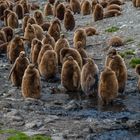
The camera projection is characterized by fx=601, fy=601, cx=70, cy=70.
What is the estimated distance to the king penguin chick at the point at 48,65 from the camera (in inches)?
562

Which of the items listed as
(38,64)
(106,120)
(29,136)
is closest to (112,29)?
(38,64)

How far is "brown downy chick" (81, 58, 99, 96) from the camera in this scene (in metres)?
12.8

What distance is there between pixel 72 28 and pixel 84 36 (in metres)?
3.42

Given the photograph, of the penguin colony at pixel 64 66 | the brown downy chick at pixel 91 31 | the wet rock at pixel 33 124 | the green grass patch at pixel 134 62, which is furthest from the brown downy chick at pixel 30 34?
the wet rock at pixel 33 124

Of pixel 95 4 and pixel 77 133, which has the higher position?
pixel 95 4

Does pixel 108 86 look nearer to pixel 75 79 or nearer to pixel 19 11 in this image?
pixel 75 79

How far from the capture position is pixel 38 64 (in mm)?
14891

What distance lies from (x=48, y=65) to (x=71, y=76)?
1220mm

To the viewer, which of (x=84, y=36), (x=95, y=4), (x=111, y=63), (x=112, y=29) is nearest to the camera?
(x=111, y=63)

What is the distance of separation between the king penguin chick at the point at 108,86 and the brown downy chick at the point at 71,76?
990mm

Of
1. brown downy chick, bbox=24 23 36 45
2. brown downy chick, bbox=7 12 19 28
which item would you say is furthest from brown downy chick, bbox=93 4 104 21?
brown downy chick, bbox=24 23 36 45

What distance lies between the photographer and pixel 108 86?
40.1ft

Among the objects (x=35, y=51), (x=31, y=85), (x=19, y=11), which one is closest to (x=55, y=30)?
(x=35, y=51)

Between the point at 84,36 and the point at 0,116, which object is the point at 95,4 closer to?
the point at 84,36
